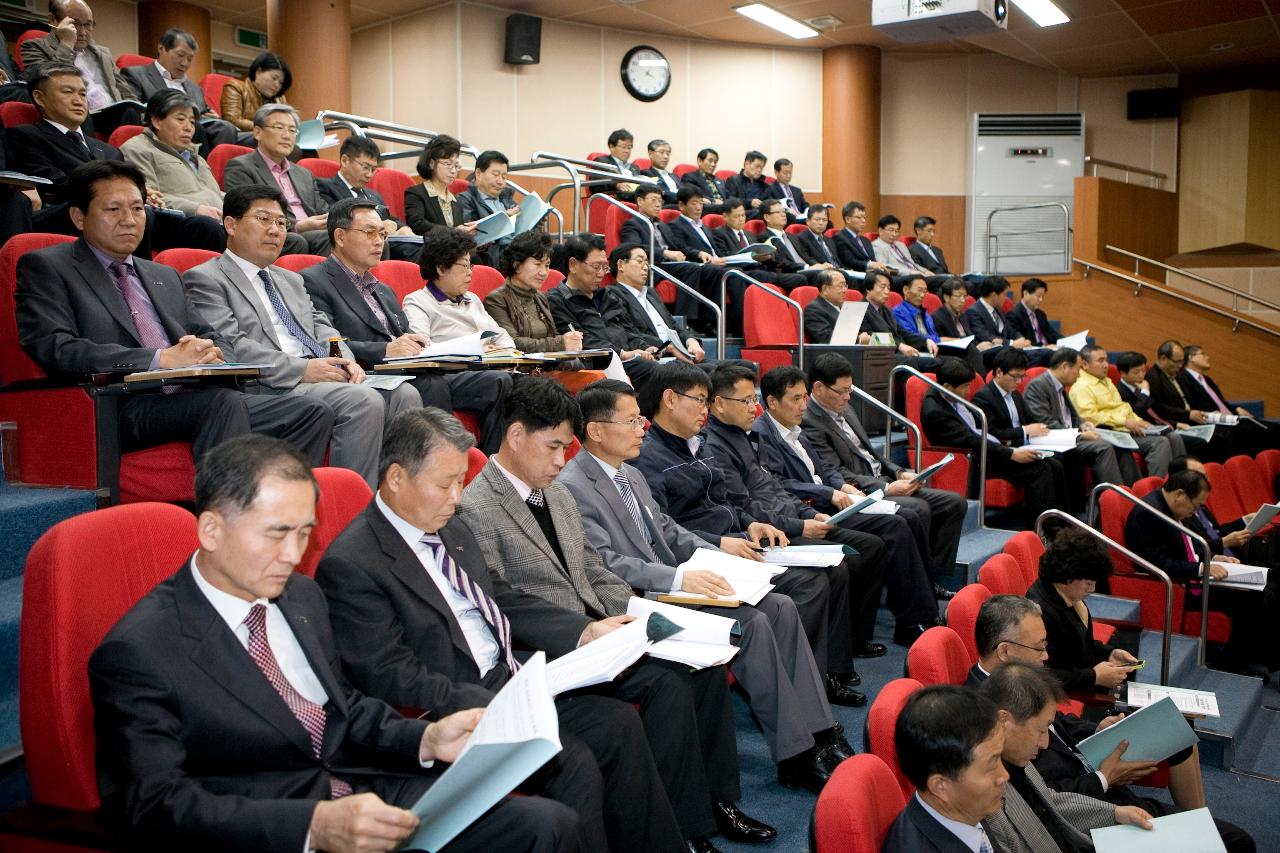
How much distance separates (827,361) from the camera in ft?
14.7

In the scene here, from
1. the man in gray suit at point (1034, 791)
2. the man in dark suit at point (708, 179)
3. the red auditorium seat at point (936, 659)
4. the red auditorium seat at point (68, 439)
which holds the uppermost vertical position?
the man in dark suit at point (708, 179)

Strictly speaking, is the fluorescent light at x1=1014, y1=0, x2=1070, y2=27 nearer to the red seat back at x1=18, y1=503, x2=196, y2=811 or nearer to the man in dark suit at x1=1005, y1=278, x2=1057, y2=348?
the man in dark suit at x1=1005, y1=278, x2=1057, y2=348

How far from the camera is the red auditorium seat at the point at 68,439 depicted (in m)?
2.49

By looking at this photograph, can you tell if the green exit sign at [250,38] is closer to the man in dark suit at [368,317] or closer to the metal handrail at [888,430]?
the metal handrail at [888,430]

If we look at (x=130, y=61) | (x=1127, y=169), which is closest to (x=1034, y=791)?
(x=130, y=61)

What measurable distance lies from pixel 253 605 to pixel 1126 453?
600cm

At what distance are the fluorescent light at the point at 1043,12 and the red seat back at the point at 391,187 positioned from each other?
18.2 feet

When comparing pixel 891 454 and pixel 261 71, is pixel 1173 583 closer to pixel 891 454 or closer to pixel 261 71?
pixel 891 454

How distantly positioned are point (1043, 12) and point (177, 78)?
6.93 metres

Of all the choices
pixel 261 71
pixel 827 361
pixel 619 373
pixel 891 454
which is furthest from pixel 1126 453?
pixel 261 71

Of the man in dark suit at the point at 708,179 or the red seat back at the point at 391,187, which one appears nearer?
the red seat back at the point at 391,187

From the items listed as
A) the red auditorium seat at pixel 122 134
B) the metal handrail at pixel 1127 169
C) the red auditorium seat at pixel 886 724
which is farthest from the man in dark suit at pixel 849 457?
the metal handrail at pixel 1127 169

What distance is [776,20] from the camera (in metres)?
10.0

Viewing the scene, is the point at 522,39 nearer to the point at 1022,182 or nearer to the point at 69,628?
the point at 1022,182
